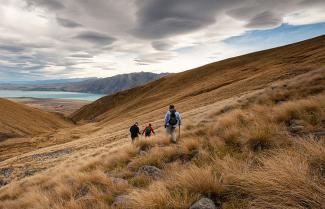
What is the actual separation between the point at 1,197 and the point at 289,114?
38.5 feet

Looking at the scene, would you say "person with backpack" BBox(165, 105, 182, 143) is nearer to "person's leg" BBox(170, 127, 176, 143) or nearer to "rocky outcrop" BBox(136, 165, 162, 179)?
"person's leg" BBox(170, 127, 176, 143)

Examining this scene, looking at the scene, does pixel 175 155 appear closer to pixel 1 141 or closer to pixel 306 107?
pixel 306 107

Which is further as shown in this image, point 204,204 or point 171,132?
point 171,132

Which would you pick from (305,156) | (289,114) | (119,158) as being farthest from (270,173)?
(119,158)

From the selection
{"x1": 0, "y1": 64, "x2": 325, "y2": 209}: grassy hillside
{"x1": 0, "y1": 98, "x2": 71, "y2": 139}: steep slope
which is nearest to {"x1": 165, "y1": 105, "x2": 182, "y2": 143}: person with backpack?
{"x1": 0, "y1": 64, "x2": 325, "y2": 209}: grassy hillside

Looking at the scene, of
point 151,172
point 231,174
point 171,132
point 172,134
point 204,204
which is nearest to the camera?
point 204,204

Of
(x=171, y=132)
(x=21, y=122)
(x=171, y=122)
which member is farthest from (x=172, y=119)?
(x=21, y=122)

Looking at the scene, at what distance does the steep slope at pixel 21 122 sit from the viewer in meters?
66.0

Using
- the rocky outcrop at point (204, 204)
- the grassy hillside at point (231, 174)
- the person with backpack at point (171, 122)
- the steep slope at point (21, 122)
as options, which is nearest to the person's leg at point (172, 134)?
the person with backpack at point (171, 122)

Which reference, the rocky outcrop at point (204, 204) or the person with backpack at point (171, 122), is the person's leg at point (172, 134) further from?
the rocky outcrop at point (204, 204)

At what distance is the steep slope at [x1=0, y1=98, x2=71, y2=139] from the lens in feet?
217

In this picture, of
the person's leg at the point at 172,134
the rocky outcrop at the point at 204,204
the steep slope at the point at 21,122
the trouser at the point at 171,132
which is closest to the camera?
the rocky outcrop at the point at 204,204

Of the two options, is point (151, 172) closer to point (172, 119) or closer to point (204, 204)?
point (204, 204)

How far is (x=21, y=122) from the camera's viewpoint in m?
75.1
